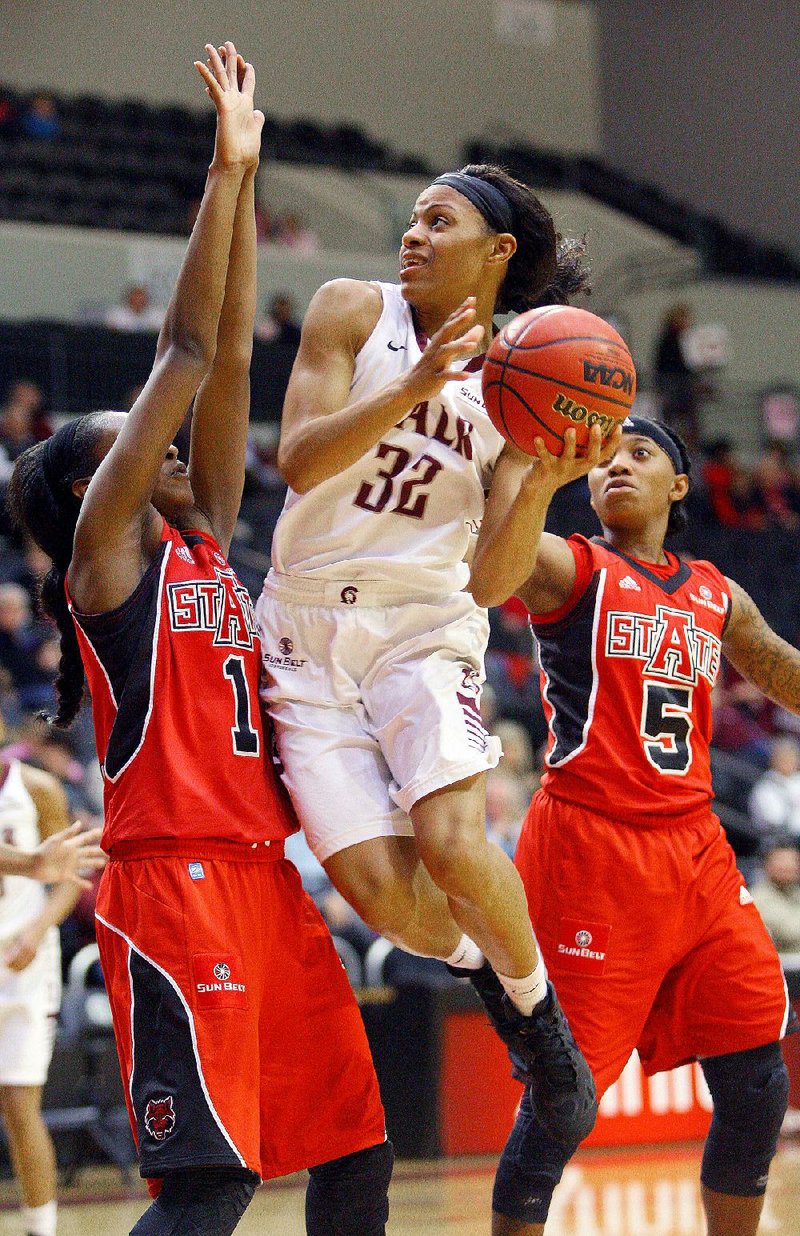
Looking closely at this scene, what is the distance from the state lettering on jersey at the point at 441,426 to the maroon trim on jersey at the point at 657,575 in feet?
2.57

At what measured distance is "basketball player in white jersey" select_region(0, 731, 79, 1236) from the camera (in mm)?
5453

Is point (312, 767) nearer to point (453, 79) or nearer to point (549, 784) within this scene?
point (549, 784)

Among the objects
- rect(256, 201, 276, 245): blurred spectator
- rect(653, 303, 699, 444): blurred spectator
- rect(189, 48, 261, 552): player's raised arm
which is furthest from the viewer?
rect(256, 201, 276, 245): blurred spectator

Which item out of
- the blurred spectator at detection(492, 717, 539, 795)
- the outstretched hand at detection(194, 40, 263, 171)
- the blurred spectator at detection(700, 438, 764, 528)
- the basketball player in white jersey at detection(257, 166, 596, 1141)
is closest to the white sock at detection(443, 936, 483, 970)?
the basketball player in white jersey at detection(257, 166, 596, 1141)

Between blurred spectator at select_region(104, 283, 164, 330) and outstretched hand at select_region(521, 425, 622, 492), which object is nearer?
outstretched hand at select_region(521, 425, 622, 492)

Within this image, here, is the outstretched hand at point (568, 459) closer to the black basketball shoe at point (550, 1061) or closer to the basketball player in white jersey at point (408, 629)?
the basketball player in white jersey at point (408, 629)

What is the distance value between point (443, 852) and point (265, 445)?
33.8ft

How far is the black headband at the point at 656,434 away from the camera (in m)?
4.55

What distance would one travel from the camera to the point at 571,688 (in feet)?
14.0

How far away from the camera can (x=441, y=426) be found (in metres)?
3.73

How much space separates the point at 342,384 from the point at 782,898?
6.12m

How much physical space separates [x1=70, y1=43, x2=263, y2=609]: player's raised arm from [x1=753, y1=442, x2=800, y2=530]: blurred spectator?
460 inches

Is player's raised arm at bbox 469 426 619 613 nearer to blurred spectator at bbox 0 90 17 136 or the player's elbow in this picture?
the player's elbow

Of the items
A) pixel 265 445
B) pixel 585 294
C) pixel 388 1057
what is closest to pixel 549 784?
pixel 585 294
